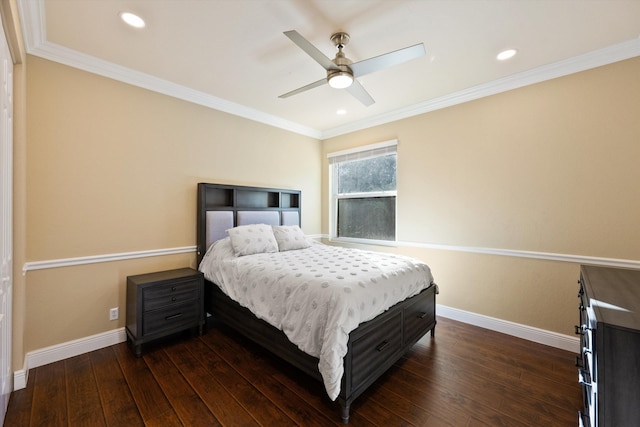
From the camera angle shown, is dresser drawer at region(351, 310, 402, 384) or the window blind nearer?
dresser drawer at region(351, 310, 402, 384)

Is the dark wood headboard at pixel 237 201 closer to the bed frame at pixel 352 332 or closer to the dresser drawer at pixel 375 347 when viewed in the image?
the bed frame at pixel 352 332

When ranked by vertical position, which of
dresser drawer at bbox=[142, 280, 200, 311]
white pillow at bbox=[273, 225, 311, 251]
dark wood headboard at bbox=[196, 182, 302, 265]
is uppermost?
dark wood headboard at bbox=[196, 182, 302, 265]

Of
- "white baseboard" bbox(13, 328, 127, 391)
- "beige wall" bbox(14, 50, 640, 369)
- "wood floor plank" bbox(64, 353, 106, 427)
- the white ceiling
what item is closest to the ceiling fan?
the white ceiling

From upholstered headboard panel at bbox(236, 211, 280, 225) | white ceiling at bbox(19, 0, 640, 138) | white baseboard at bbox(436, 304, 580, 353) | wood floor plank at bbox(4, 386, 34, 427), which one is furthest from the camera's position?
upholstered headboard panel at bbox(236, 211, 280, 225)

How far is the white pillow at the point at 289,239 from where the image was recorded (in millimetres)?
3307

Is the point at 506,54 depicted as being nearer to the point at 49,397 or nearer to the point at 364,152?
the point at 364,152

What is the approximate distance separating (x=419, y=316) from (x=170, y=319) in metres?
2.40

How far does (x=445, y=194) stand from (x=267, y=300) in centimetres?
250

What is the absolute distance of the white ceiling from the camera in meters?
1.80

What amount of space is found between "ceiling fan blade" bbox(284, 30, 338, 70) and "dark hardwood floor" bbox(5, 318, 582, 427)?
242 cm

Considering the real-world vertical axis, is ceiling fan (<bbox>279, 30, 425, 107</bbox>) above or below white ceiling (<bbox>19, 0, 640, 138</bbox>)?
below

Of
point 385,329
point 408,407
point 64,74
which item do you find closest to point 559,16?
point 385,329

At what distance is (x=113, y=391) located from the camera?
189cm

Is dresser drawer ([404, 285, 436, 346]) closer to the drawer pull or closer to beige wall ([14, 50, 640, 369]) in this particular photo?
the drawer pull
